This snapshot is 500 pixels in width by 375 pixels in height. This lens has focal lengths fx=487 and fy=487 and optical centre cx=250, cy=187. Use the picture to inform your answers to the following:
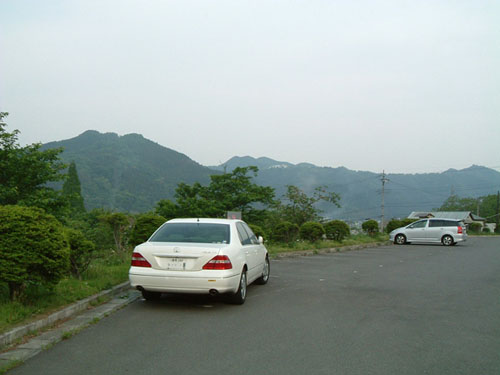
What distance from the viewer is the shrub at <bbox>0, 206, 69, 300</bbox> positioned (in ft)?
21.4

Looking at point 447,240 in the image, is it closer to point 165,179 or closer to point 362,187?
point 165,179

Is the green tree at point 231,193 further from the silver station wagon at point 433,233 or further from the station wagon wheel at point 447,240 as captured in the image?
the station wagon wheel at point 447,240

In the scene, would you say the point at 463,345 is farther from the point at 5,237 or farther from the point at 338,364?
the point at 5,237

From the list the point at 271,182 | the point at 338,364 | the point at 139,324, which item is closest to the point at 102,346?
the point at 139,324

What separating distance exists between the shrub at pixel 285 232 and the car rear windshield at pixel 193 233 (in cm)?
1422

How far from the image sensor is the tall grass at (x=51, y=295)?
6377mm

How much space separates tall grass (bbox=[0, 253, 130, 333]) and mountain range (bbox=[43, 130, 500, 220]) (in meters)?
61.6

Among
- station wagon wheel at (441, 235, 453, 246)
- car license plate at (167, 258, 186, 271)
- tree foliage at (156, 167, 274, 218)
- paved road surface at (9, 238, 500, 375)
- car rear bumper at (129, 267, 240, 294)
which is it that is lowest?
station wagon wheel at (441, 235, 453, 246)

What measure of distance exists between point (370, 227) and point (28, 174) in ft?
71.8

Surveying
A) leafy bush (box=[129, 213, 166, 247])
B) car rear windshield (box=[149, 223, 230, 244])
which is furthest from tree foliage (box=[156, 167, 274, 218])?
car rear windshield (box=[149, 223, 230, 244])

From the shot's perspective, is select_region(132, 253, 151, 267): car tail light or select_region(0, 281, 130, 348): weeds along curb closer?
select_region(0, 281, 130, 348): weeds along curb

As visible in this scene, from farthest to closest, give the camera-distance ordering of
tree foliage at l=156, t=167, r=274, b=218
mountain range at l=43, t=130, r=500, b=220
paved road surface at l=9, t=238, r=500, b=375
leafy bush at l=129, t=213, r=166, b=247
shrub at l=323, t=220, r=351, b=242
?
mountain range at l=43, t=130, r=500, b=220, tree foliage at l=156, t=167, r=274, b=218, shrub at l=323, t=220, r=351, b=242, leafy bush at l=129, t=213, r=166, b=247, paved road surface at l=9, t=238, r=500, b=375

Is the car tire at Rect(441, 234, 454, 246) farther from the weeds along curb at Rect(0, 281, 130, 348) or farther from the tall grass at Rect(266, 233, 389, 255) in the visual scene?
the weeds along curb at Rect(0, 281, 130, 348)

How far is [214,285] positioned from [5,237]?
3.13 metres
